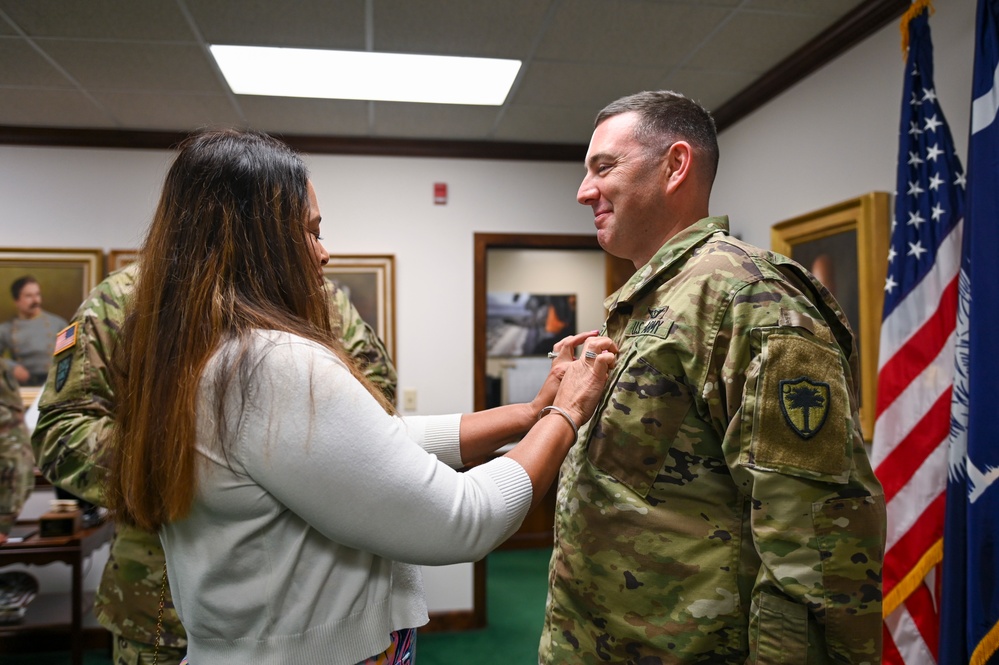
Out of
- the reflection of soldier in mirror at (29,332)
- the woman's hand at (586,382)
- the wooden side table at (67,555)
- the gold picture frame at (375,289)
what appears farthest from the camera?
the gold picture frame at (375,289)

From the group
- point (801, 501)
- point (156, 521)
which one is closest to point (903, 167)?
point (801, 501)

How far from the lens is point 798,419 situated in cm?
104

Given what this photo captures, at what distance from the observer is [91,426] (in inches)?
57.4

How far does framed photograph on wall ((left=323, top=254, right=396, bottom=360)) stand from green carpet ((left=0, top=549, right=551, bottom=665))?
155 centimetres

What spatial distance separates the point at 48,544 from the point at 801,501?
3050 mm

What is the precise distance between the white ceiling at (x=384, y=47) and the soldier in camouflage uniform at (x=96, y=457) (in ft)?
4.30

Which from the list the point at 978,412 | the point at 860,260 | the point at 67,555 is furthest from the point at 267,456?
the point at 67,555

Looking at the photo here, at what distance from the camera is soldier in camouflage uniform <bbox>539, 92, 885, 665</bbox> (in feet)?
3.38

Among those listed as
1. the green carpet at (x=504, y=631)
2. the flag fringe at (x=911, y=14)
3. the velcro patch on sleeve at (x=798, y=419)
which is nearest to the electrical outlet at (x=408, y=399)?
the green carpet at (x=504, y=631)

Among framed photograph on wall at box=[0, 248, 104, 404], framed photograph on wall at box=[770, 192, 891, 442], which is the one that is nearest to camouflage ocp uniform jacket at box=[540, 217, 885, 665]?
framed photograph on wall at box=[770, 192, 891, 442]

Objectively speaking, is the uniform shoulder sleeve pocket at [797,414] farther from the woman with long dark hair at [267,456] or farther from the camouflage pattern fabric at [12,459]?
the camouflage pattern fabric at [12,459]

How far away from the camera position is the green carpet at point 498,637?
319 centimetres

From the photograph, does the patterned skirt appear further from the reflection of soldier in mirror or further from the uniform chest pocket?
the reflection of soldier in mirror

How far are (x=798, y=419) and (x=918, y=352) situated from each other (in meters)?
1.17
